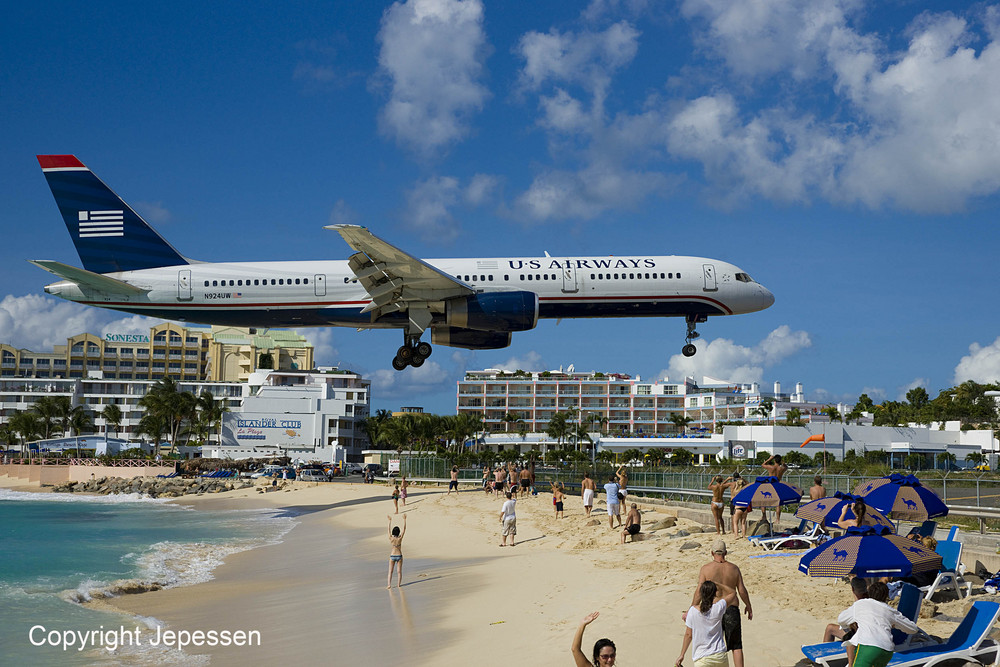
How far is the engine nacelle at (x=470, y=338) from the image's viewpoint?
1277 inches

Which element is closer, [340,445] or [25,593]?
[25,593]

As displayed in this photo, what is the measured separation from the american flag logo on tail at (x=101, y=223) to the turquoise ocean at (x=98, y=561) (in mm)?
12390

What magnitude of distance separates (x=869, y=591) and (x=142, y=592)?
19.4 m

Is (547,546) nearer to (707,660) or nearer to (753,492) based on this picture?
(753,492)

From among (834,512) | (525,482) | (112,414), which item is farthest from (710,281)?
(112,414)

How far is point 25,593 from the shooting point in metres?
24.3

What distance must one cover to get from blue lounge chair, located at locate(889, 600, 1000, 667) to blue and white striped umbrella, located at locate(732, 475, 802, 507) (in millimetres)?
9271

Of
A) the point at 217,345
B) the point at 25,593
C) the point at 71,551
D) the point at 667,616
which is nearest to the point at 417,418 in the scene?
the point at 217,345

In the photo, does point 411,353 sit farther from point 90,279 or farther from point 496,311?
point 90,279

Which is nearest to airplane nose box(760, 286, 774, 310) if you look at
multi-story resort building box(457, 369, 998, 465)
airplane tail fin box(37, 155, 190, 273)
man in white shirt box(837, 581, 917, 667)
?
airplane tail fin box(37, 155, 190, 273)

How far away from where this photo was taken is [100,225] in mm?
33406

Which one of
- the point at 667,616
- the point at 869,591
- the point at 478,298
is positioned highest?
the point at 478,298

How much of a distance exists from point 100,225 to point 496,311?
644 inches

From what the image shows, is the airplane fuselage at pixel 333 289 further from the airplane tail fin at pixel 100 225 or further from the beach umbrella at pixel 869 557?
the beach umbrella at pixel 869 557
